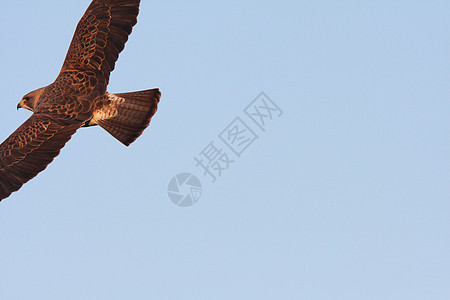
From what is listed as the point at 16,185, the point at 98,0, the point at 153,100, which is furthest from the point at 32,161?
the point at 98,0

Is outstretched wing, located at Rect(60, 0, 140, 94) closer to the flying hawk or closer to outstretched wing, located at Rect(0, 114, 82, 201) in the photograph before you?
the flying hawk

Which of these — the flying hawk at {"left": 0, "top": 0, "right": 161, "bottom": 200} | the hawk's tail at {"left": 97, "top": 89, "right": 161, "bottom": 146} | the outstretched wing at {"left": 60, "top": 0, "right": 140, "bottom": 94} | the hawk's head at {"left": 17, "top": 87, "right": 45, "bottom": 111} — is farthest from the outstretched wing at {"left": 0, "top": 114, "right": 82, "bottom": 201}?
the outstretched wing at {"left": 60, "top": 0, "right": 140, "bottom": 94}

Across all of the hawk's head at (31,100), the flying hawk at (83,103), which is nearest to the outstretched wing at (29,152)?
the flying hawk at (83,103)

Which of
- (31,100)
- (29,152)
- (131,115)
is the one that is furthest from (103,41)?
(29,152)

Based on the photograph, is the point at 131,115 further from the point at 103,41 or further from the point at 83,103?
A: the point at 103,41

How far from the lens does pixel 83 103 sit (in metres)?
15.3

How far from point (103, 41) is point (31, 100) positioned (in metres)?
1.93

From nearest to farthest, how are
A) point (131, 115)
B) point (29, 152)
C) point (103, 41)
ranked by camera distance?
point (29, 152) → point (103, 41) → point (131, 115)

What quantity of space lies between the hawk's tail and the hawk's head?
1339 millimetres

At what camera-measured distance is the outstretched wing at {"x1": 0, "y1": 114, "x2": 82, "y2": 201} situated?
14.8 m

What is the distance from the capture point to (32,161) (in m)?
14.8

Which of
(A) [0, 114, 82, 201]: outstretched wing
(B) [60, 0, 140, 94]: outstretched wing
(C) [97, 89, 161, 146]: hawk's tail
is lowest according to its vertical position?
(C) [97, 89, 161, 146]: hawk's tail

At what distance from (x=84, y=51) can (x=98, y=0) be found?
1226mm

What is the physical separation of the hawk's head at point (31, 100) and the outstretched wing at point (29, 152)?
0.92 metres
